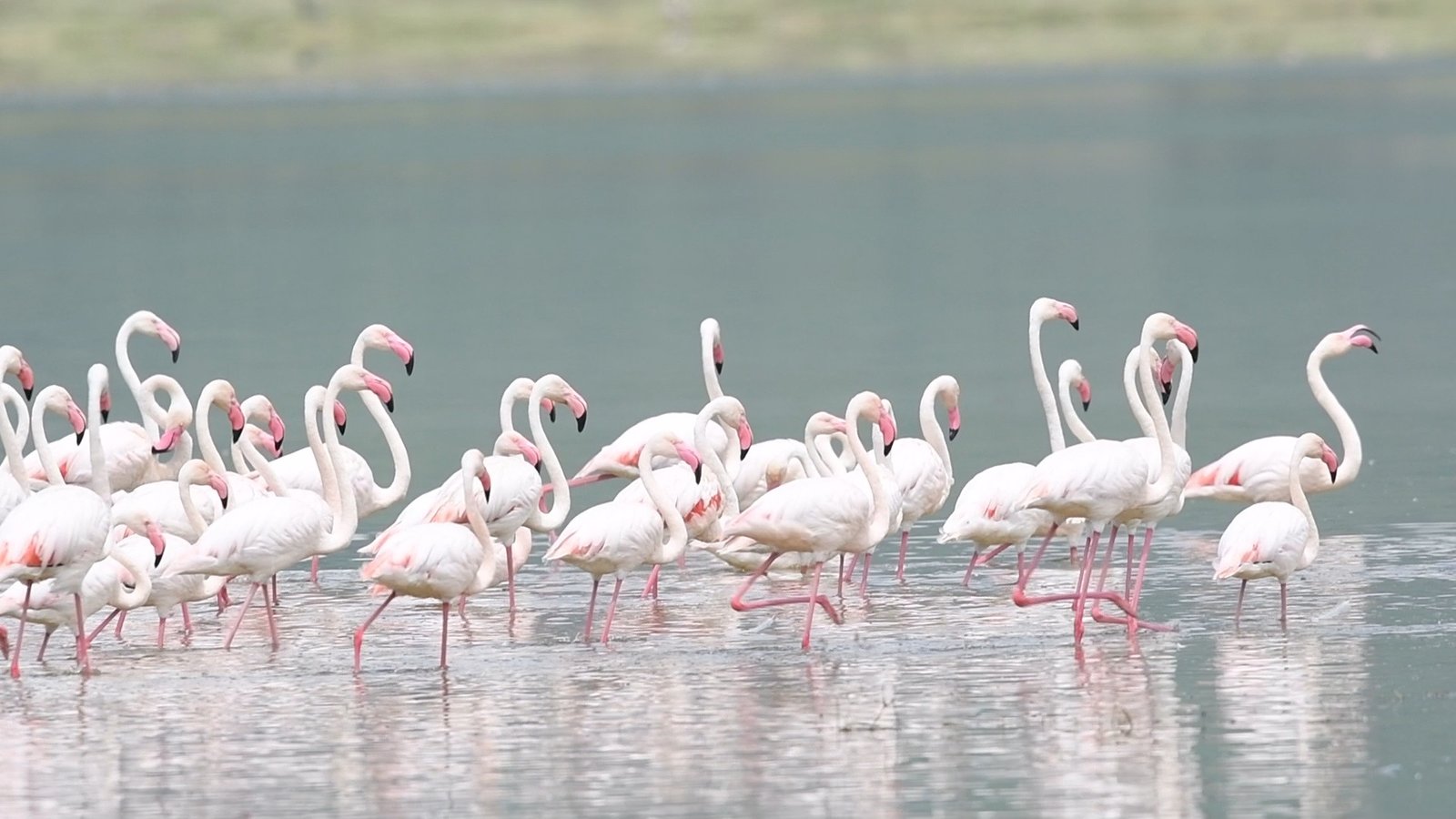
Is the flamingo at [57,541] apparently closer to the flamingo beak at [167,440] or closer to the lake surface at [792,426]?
the lake surface at [792,426]

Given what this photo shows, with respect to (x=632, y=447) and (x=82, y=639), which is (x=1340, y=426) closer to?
(x=632, y=447)

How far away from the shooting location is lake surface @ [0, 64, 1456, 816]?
26.9ft

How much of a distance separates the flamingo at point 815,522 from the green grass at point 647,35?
7724 cm

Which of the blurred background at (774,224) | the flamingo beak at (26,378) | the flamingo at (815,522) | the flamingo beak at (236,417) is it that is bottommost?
the flamingo at (815,522)

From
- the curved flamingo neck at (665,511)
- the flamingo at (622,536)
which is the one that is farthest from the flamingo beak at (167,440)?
the curved flamingo neck at (665,511)

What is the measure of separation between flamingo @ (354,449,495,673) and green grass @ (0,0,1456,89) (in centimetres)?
7816

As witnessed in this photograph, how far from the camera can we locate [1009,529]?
1104cm

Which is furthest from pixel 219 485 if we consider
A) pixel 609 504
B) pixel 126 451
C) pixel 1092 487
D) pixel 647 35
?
pixel 647 35

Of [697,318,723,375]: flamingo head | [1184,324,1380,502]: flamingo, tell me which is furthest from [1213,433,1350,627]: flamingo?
[697,318,723,375]: flamingo head

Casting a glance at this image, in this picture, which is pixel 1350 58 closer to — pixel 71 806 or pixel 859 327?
pixel 859 327

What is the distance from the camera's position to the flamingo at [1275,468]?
11781 millimetres

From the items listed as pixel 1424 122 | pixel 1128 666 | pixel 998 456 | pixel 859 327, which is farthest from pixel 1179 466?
pixel 1424 122

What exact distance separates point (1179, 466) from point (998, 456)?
10.8 feet

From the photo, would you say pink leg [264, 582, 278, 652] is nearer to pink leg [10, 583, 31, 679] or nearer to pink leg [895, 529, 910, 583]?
pink leg [10, 583, 31, 679]
